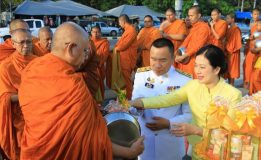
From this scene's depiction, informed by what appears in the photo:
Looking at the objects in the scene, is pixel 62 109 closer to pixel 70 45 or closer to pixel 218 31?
pixel 70 45

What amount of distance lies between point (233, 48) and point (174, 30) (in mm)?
2014

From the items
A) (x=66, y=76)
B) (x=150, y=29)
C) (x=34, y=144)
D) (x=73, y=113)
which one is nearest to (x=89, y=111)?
(x=73, y=113)

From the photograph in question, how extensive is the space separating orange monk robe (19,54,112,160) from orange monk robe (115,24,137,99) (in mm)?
6156

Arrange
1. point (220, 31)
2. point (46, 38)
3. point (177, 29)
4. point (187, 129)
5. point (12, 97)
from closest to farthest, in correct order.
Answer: point (187, 129), point (12, 97), point (46, 38), point (177, 29), point (220, 31)

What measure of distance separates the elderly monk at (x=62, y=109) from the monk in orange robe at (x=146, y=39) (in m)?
6.49

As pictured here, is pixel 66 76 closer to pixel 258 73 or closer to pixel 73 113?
pixel 73 113

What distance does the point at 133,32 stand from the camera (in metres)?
8.33

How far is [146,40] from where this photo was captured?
891 centimetres

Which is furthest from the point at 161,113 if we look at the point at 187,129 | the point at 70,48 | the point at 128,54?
the point at 128,54

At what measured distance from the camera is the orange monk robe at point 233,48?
9.42m

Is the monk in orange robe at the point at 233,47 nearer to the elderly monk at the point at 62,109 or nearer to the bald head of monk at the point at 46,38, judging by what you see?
the bald head of monk at the point at 46,38

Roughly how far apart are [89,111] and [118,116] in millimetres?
554

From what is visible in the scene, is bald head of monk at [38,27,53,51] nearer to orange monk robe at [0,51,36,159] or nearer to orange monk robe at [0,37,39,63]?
orange monk robe at [0,37,39,63]

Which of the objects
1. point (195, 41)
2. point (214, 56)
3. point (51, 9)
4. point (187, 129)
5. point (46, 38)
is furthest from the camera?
point (51, 9)
